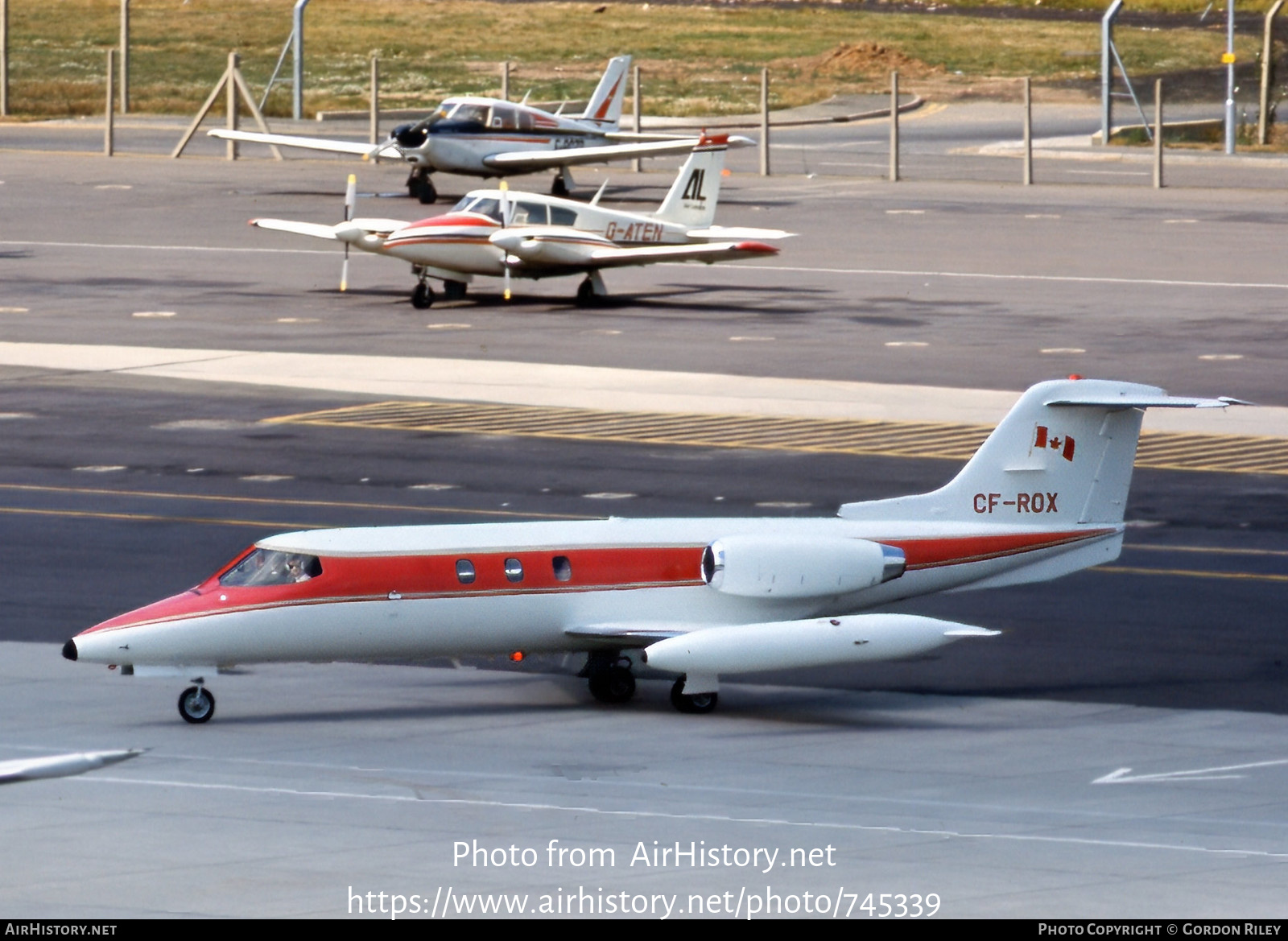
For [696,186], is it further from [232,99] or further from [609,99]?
[232,99]

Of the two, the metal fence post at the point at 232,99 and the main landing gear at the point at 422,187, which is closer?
the main landing gear at the point at 422,187

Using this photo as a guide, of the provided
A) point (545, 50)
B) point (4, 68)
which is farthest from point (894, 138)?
point (545, 50)

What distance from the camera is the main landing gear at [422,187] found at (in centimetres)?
7262

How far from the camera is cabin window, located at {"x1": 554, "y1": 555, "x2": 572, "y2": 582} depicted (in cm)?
2380

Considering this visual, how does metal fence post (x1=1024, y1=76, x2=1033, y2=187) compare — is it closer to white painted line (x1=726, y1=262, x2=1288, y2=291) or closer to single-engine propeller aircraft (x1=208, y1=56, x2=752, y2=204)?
single-engine propeller aircraft (x1=208, y1=56, x2=752, y2=204)

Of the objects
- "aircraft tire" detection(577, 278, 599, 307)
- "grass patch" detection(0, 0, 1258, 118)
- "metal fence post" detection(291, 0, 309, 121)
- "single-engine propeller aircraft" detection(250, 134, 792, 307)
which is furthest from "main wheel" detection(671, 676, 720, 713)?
"grass patch" detection(0, 0, 1258, 118)

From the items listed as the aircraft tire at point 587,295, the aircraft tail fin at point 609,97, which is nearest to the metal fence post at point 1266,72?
the aircraft tail fin at point 609,97

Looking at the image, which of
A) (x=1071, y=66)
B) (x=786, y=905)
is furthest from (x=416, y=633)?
(x=1071, y=66)

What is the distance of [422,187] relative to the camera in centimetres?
7275

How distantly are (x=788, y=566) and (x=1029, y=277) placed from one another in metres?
37.4

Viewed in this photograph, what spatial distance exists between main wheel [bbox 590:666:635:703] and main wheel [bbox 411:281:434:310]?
31.5 m

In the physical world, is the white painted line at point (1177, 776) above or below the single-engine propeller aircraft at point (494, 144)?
below

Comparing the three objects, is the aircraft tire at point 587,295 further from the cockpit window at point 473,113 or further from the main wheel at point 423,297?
the cockpit window at point 473,113


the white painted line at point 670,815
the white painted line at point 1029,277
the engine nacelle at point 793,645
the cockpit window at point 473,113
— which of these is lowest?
the white painted line at point 670,815
